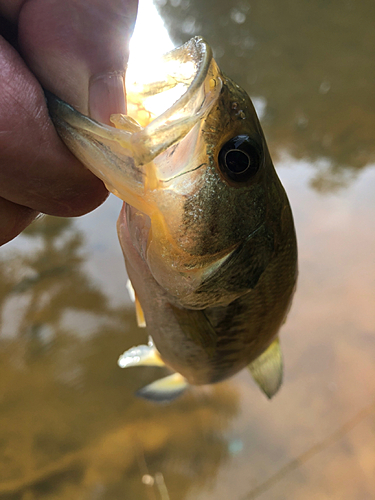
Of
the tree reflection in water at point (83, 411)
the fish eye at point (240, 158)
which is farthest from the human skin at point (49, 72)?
the tree reflection in water at point (83, 411)

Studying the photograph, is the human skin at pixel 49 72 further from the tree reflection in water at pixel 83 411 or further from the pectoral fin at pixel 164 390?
the tree reflection in water at pixel 83 411

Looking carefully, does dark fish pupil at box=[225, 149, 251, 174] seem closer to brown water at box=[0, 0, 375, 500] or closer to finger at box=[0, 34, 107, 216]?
finger at box=[0, 34, 107, 216]

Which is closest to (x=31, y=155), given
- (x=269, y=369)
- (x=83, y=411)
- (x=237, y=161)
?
(x=237, y=161)

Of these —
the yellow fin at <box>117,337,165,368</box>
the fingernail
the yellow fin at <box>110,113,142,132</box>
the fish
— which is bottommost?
the yellow fin at <box>117,337,165,368</box>

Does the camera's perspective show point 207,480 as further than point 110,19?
Yes

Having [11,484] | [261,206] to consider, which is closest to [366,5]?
[261,206]

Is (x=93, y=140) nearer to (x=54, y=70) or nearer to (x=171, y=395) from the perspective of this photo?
(x=54, y=70)

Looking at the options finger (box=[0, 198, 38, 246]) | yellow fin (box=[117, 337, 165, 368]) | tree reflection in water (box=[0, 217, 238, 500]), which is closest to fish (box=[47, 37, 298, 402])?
finger (box=[0, 198, 38, 246])
